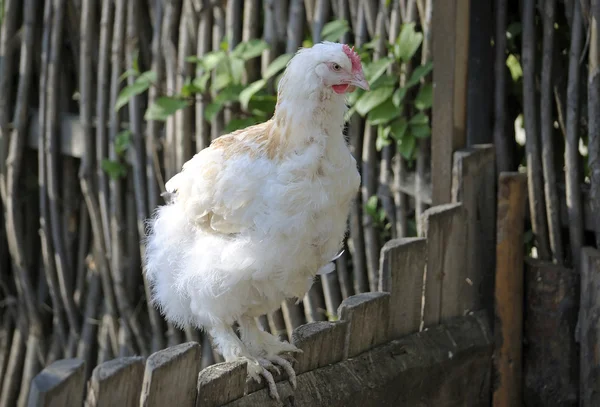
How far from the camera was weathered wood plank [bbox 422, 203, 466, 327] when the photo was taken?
332cm

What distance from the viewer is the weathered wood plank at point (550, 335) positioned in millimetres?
3414

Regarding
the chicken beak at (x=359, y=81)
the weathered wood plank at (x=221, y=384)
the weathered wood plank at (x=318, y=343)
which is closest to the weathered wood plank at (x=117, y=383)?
the weathered wood plank at (x=221, y=384)

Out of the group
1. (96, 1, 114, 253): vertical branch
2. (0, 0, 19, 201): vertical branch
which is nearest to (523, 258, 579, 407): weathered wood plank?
(96, 1, 114, 253): vertical branch

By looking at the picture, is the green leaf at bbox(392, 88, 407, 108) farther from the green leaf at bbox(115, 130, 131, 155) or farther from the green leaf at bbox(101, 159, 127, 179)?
the green leaf at bbox(101, 159, 127, 179)

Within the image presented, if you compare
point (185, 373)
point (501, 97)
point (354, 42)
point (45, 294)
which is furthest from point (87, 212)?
point (185, 373)

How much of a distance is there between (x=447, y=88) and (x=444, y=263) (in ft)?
2.26

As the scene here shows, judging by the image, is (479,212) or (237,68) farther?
(237,68)

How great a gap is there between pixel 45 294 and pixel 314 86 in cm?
290

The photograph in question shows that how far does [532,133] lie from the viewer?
3.47 meters

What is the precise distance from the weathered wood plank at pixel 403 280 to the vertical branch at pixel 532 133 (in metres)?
0.51

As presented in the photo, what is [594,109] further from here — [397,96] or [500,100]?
[397,96]

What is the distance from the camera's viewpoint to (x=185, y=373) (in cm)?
239

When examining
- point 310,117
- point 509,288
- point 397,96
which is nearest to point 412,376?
point 509,288

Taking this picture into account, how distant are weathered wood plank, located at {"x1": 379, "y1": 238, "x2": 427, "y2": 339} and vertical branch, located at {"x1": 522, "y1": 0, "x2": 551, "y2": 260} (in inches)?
20.0
